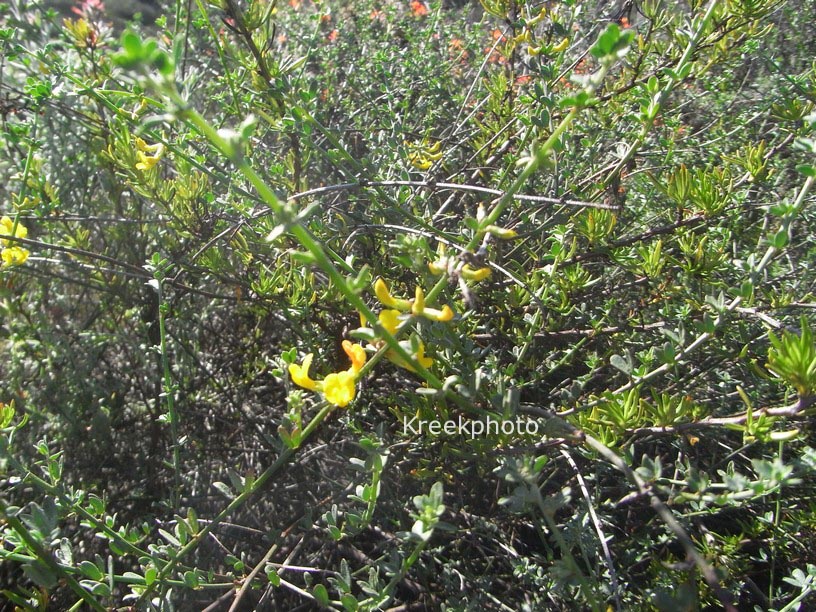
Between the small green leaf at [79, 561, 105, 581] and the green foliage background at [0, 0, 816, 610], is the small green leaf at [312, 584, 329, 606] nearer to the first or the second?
the green foliage background at [0, 0, 816, 610]

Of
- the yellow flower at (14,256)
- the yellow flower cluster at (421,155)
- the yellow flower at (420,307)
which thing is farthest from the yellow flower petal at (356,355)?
the yellow flower at (14,256)

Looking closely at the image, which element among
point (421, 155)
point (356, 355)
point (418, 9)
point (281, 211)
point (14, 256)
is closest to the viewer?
point (281, 211)

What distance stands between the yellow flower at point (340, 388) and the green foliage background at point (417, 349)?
55 mm

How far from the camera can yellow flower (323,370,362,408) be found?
90 cm

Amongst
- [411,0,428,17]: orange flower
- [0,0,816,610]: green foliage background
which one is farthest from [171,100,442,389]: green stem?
[411,0,428,17]: orange flower

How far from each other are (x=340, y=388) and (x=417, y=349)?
14 centimetres

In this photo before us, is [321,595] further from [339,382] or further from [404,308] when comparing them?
[404,308]

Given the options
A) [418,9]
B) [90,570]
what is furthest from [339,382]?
[418,9]

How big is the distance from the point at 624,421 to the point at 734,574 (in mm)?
620

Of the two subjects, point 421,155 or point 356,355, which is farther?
point 421,155

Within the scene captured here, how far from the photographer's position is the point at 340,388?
3.03 ft

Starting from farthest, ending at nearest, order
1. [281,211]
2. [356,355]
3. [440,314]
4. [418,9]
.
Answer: [418,9] < [356,355] < [440,314] < [281,211]

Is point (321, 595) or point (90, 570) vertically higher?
point (90, 570)

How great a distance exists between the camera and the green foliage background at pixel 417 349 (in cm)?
106
